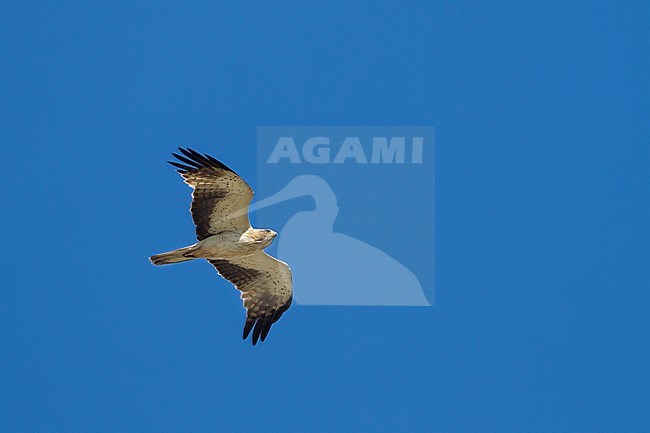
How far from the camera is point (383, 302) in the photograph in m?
16.1

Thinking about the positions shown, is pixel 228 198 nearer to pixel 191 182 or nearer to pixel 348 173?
pixel 191 182

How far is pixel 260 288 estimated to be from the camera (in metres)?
14.6

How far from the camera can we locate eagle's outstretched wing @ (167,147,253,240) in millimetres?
13328

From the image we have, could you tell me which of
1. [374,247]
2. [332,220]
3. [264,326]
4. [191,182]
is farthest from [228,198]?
[374,247]

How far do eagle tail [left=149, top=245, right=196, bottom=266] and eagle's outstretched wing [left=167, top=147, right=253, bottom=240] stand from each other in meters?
0.34

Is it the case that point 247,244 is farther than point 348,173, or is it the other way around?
point 348,173

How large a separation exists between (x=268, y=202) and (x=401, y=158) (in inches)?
96.2

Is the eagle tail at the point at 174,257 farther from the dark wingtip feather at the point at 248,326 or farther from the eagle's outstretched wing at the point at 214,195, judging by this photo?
the dark wingtip feather at the point at 248,326

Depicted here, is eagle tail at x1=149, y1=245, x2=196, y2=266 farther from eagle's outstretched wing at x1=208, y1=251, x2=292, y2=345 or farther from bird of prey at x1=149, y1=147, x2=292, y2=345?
eagle's outstretched wing at x1=208, y1=251, x2=292, y2=345

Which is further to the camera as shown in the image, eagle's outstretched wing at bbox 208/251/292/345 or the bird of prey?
eagle's outstretched wing at bbox 208/251/292/345

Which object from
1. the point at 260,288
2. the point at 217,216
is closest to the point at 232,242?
the point at 217,216

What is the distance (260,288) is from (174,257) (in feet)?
5.54

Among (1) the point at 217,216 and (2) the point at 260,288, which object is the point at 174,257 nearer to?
(1) the point at 217,216

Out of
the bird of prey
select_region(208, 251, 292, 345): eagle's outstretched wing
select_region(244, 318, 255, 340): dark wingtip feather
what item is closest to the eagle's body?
the bird of prey
